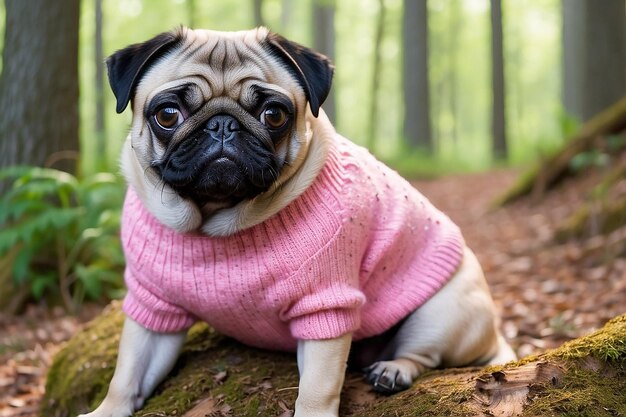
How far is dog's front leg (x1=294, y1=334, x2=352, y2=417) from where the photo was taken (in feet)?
9.23

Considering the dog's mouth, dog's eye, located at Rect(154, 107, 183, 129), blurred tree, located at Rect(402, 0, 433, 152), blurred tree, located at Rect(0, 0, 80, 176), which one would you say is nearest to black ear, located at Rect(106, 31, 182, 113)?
dog's eye, located at Rect(154, 107, 183, 129)

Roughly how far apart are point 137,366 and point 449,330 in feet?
4.93

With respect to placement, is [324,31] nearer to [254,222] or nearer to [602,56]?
[602,56]

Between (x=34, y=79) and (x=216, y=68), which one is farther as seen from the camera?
(x=34, y=79)

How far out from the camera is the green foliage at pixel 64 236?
5328 mm

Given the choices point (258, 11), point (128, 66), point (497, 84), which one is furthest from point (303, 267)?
point (497, 84)

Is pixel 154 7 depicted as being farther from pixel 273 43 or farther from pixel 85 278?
pixel 273 43

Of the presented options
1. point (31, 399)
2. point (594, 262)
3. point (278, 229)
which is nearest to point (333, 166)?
point (278, 229)

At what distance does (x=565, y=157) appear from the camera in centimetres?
920

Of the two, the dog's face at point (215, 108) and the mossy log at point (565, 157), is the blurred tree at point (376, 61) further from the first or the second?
the dog's face at point (215, 108)

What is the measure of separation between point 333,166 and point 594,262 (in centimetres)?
357

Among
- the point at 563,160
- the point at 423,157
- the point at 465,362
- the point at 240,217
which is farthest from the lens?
the point at 423,157

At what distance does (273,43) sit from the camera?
302 centimetres

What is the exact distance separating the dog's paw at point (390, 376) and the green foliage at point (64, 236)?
9.86ft
